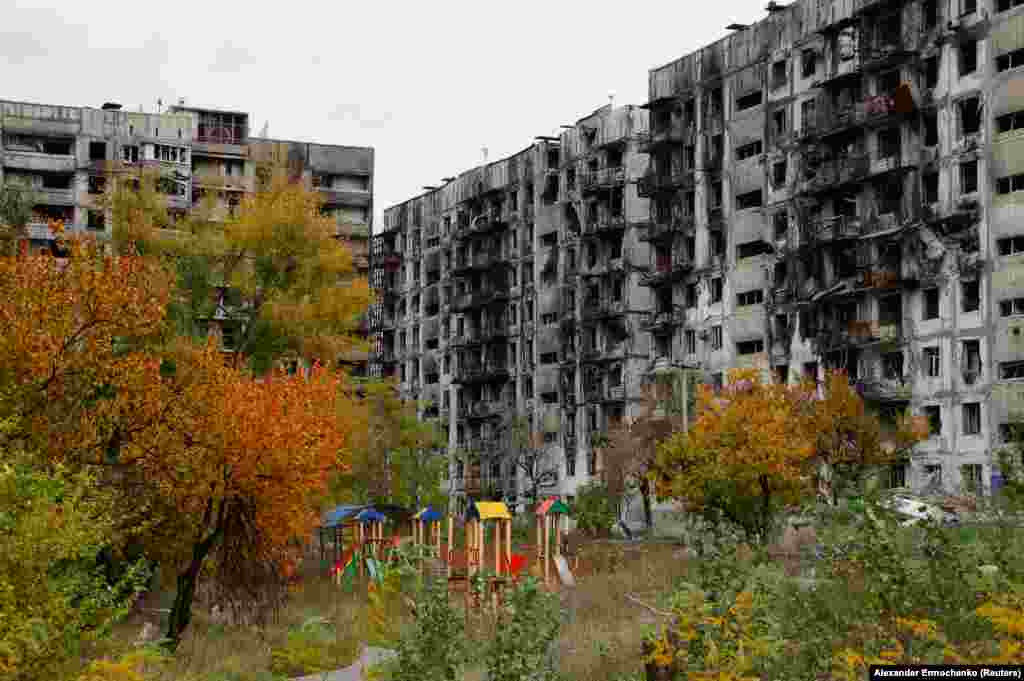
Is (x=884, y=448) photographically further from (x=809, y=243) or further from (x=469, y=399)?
(x=469, y=399)

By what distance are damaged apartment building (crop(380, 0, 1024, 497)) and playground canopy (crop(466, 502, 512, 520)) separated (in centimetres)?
1539

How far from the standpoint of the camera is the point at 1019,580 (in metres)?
19.6

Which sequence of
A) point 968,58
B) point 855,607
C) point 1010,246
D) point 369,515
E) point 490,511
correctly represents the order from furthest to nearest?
1. point 968,58
2. point 1010,246
3. point 369,515
4. point 490,511
5. point 855,607

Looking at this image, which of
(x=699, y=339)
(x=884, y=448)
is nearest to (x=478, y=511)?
(x=884, y=448)

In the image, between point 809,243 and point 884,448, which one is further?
point 809,243

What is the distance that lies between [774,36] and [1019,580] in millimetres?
64352

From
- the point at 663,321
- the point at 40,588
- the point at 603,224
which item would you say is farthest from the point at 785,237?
the point at 40,588

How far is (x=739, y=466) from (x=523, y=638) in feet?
108

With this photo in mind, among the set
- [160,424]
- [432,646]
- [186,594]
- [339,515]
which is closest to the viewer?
[432,646]

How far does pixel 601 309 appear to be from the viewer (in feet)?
314

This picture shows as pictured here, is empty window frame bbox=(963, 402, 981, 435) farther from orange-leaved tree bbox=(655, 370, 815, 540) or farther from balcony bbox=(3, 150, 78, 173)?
balcony bbox=(3, 150, 78, 173)

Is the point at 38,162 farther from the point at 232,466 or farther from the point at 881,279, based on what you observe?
the point at 232,466

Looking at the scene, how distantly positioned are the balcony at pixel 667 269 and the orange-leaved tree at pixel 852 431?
1966cm

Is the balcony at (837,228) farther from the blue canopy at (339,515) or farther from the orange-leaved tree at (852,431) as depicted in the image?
the blue canopy at (339,515)
